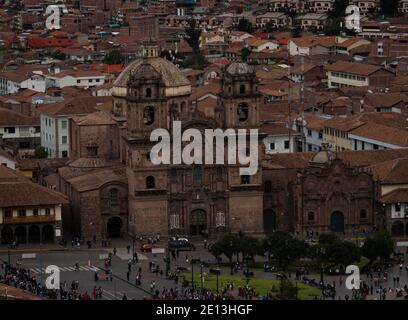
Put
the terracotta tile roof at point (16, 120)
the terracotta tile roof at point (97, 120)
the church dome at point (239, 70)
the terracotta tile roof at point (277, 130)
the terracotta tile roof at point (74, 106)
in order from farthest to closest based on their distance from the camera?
the terracotta tile roof at point (16, 120) < the terracotta tile roof at point (74, 106) < the terracotta tile roof at point (277, 130) < the terracotta tile roof at point (97, 120) < the church dome at point (239, 70)

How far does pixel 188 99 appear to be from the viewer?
9488 centimetres

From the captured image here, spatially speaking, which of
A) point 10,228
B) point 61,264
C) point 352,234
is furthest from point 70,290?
point 352,234

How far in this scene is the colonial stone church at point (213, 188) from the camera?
87.7 m

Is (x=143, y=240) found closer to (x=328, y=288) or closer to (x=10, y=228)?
(x=10, y=228)

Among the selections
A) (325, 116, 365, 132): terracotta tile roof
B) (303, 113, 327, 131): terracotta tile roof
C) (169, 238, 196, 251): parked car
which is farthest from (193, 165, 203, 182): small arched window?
(303, 113, 327, 131): terracotta tile roof

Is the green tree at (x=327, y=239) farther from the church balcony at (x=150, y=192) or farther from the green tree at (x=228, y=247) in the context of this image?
the church balcony at (x=150, y=192)

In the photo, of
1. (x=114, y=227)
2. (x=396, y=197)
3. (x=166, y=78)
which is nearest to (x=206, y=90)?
(x=166, y=78)

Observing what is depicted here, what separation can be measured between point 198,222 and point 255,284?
48.8 feet

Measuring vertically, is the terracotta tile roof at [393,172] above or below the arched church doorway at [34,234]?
above

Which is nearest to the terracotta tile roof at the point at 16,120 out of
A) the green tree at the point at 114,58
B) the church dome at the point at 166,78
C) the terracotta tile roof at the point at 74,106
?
the terracotta tile roof at the point at 74,106

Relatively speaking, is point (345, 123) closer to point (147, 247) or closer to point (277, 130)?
point (277, 130)

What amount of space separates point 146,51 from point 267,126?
15286 mm

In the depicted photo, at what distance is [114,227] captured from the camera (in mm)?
89125

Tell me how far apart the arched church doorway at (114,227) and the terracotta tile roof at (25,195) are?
2.97m
